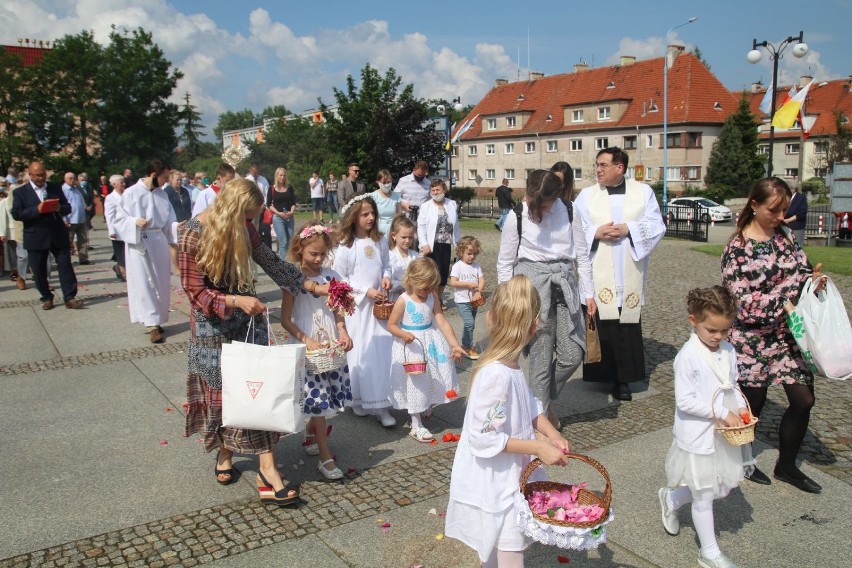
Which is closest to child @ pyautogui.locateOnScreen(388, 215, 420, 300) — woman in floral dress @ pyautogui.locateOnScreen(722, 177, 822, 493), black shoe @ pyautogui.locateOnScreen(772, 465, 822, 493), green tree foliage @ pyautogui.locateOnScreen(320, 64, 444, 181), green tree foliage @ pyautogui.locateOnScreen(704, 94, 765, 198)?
woman in floral dress @ pyautogui.locateOnScreen(722, 177, 822, 493)

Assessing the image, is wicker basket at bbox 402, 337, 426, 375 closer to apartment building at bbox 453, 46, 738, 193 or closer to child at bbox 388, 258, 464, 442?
child at bbox 388, 258, 464, 442

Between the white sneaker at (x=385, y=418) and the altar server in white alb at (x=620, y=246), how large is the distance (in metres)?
1.88

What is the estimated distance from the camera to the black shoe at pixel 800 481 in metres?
4.48

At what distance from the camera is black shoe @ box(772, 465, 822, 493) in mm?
4480

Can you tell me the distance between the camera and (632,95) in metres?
57.9

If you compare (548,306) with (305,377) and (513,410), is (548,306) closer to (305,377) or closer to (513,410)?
(305,377)

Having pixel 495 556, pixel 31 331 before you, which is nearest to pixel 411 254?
pixel 495 556

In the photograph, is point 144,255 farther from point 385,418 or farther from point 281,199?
point 385,418

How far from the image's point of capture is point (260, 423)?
3.89 meters

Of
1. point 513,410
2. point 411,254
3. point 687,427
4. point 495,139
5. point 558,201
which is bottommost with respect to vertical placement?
point 687,427

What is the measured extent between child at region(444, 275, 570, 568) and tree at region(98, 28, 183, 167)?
51.7m

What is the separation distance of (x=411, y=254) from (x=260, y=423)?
9.77 ft

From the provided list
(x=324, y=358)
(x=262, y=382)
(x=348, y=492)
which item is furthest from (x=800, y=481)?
(x=262, y=382)

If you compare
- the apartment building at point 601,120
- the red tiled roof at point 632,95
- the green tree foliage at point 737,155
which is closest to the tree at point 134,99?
the apartment building at point 601,120
